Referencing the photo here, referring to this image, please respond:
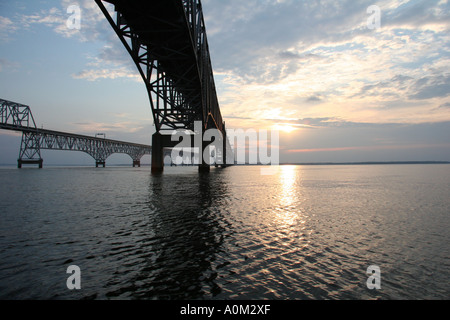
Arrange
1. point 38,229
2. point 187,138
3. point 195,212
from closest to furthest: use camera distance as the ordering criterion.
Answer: point 38,229 < point 195,212 < point 187,138

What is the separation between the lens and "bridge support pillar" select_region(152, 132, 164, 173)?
46125 millimetres

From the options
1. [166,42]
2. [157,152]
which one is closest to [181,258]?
[166,42]

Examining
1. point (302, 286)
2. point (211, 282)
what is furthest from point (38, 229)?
point (302, 286)

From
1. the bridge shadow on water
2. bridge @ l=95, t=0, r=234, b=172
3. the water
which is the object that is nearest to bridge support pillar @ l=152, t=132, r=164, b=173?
bridge @ l=95, t=0, r=234, b=172

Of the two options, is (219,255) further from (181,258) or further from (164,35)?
(164,35)

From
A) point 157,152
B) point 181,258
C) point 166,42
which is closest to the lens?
point 181,258

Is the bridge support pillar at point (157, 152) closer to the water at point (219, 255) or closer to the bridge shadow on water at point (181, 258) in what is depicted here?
the water at point (219, 255)

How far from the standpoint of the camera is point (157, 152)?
4775 cm

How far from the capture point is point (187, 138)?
4906cm

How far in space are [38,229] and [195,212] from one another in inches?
229

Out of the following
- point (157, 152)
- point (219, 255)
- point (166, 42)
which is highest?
point (166, 42)

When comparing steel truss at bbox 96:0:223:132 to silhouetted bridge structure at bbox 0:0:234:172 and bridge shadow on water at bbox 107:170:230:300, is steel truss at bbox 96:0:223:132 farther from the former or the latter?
bridge shadow on water at bbox 107:170:230:300

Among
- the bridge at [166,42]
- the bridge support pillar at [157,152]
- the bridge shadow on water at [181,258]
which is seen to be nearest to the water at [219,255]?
the bridge shadow on water at [181,258]
